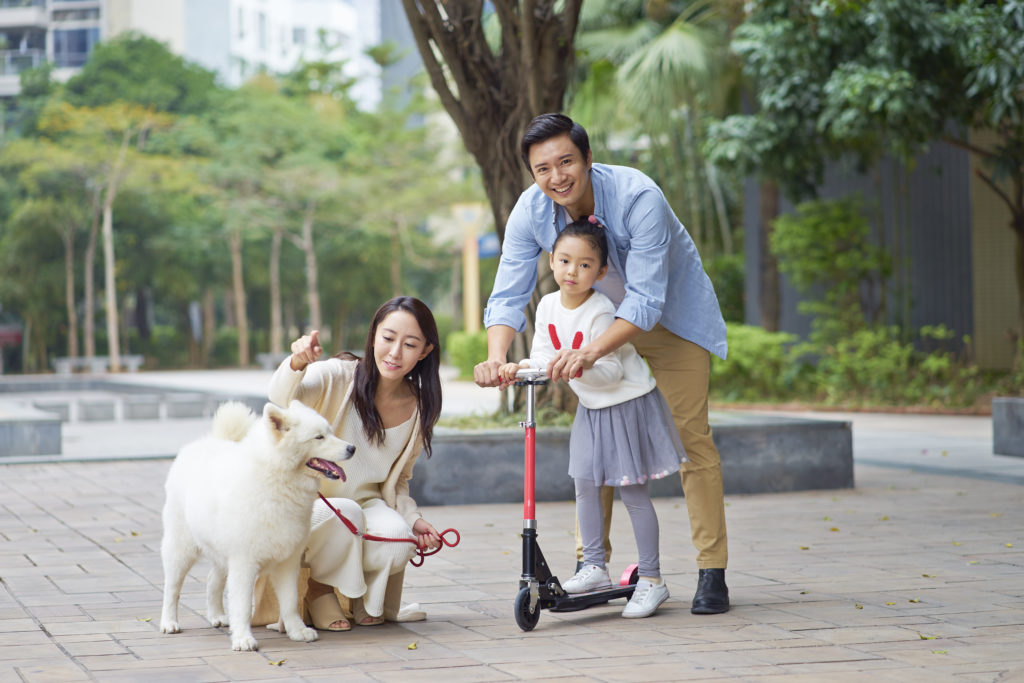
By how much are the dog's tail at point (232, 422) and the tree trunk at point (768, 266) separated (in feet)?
47.3

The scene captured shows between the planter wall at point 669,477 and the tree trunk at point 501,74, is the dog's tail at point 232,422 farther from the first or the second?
the tree trunk at point 501,74

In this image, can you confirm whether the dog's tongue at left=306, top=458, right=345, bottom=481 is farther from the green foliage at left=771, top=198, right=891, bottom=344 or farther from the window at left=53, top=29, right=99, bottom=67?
the window at left=53, top=29, right=99, bottom=67

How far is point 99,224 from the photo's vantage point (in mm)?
36719

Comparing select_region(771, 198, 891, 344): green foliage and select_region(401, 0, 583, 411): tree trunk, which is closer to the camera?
select_region(401, 0, 583, 411): tree trunk

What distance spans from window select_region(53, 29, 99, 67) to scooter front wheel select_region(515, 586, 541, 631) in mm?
47392

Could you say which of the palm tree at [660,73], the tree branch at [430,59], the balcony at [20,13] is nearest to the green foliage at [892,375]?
the palm tree at [660,73]

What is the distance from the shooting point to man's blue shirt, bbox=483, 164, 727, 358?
160 inches

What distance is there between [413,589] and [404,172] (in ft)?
101

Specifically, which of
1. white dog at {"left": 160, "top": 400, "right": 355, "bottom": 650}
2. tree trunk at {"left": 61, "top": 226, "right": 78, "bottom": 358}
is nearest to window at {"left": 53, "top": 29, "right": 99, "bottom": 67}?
tree trunk at {"left": 61, "top": 226, "right": 78, "bottom": 358}

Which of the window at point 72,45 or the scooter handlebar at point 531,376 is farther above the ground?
Answer: the window at point 72,45

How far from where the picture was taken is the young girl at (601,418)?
4047 millimetres

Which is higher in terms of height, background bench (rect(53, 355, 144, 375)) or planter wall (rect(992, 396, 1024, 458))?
background bench (rect(53, 355, 144, 375))

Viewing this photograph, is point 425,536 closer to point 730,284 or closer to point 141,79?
point 730,284

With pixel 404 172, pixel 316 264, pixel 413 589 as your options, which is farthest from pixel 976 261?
pixel 316 264
